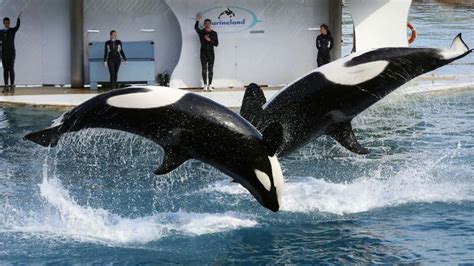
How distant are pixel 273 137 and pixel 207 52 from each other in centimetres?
1184

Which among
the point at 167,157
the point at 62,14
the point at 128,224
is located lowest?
the point at 128,224

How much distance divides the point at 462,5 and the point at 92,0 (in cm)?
3640

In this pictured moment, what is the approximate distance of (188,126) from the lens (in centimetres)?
780

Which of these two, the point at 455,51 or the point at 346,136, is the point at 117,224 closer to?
the point at 346,136

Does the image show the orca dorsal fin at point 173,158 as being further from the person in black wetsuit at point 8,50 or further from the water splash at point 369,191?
the person in black wetsuit at point 8,50

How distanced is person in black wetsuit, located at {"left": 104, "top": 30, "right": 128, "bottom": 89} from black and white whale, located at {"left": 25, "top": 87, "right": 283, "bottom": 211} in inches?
442

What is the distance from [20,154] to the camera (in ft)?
43.3

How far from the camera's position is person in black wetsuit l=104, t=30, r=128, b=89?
747 inches

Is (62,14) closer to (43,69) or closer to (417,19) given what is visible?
(43,69)

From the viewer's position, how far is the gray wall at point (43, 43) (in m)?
20.0

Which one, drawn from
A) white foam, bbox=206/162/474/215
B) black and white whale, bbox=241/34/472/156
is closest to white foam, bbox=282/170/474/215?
white foam, bbox=206/162/474/215

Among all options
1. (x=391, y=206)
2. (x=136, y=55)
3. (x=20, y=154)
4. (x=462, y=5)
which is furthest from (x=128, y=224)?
(x=462, y=5)

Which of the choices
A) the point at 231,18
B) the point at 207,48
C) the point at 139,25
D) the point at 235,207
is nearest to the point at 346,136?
the point at 235,207

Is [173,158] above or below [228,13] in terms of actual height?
below
